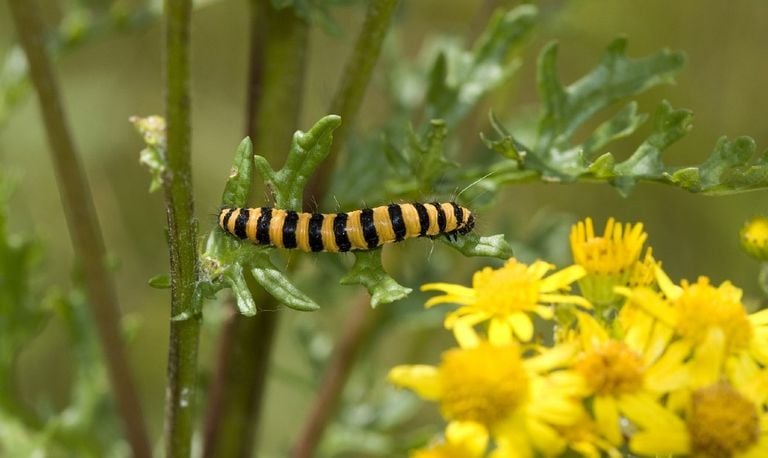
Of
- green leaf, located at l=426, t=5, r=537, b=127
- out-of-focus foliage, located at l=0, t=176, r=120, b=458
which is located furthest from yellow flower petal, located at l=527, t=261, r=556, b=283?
out-of-focus foliage, located at l=0, t=176, r=120, b=458

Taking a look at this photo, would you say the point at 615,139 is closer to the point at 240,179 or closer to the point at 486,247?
the point at 486,247

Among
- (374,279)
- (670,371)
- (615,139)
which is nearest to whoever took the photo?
(670,371)

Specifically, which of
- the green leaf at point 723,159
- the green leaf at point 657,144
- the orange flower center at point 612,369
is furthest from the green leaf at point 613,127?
the orange flower center at point 612,369

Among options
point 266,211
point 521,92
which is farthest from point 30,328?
point 521,92

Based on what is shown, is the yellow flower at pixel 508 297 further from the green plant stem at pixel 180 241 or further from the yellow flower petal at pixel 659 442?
the green plant stem at pixel 180 241

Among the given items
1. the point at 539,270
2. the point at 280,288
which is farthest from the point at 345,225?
the point at 539,270

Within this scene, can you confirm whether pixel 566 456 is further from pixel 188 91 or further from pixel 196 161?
pixel 196 161

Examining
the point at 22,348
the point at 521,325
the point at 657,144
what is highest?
the point at 657,144
